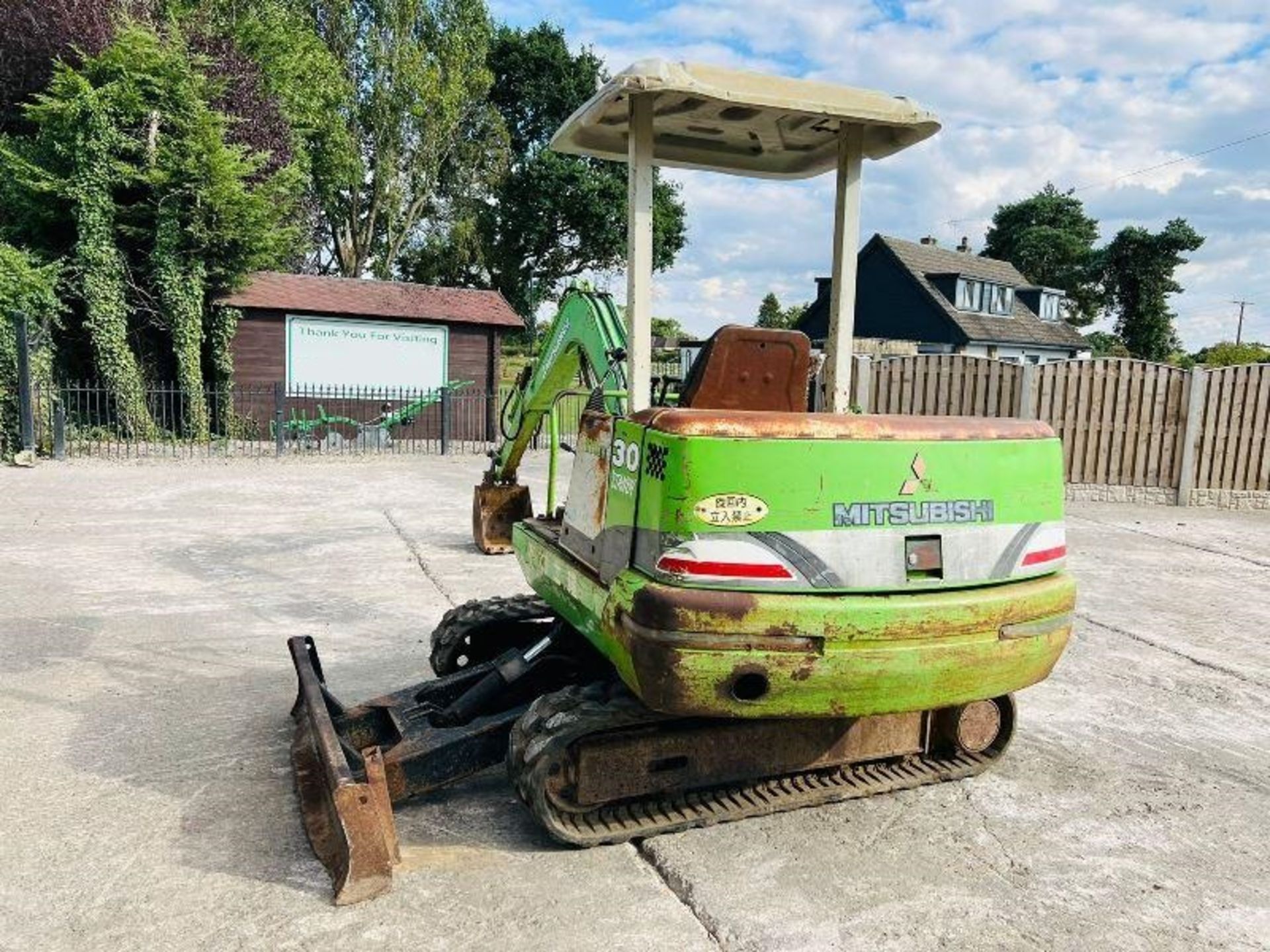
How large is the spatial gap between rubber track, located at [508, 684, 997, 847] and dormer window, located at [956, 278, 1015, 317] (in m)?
35.0

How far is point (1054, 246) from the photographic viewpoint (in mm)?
55500

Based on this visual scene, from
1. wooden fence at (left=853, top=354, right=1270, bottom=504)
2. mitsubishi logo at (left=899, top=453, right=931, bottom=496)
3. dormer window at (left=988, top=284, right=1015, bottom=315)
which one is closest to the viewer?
mitsubishi logo at (left=899, top=453, right=931, bottom=496)

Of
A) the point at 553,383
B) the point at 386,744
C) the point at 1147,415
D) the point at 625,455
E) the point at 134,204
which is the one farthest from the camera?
the point at 134,204

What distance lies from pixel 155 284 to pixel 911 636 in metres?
18.6

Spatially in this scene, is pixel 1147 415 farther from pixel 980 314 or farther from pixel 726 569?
pixel 980 314

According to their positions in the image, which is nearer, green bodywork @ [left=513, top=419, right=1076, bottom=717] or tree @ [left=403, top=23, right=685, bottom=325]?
green bodywork @ [left=513, top=419, right=1076, bottom=717]

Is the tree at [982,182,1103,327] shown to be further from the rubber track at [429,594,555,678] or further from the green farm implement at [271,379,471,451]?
the rubber track at [429,594,555,678]

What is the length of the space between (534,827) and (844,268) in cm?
241

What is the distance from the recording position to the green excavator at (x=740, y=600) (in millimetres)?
2840

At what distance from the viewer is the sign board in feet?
66.0

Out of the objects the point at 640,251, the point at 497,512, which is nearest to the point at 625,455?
the point at 640,251

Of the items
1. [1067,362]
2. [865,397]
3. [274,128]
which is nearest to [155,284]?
[274,128]

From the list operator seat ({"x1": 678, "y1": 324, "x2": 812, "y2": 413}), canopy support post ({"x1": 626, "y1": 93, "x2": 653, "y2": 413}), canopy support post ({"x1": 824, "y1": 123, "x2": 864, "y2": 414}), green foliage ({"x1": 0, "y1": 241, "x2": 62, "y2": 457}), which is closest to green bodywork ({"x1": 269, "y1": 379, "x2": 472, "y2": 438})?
green foliage ({"x1": 0, "y1": 241, "x2": 62, "y2": 457})

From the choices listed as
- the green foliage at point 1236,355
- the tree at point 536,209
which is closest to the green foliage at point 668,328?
the tree at point 536,209
